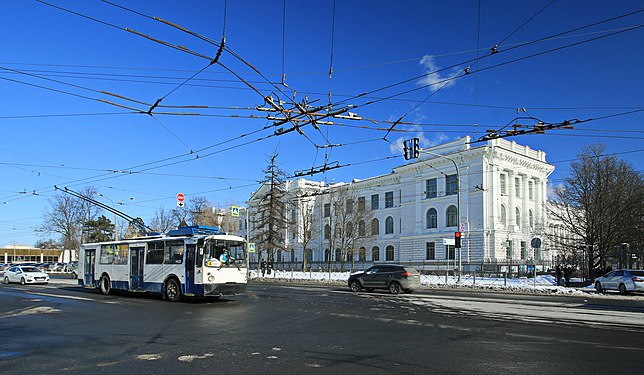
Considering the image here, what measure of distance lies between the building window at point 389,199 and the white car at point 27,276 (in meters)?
51.0

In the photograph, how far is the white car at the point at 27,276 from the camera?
116 ft

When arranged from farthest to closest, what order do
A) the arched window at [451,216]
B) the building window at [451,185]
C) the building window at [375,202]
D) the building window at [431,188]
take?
the building window at [375,202] → the building window at [431,188] → the arched window at [451,216] → the building window at [451,185]

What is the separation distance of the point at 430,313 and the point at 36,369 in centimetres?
1126

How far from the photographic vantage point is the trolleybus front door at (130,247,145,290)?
72.4 ft

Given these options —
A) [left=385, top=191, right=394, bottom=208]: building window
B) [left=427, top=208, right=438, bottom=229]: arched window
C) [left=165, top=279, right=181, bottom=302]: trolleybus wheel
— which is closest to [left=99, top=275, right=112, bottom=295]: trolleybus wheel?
[left=165, top=279, right=181, bottom=302]: trolleybus wheel

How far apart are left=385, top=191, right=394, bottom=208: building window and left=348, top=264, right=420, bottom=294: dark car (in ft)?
159

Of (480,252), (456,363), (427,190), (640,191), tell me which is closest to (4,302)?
(456,363)

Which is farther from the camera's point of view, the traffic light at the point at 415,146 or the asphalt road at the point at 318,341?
the traffic light at the point at 415,146

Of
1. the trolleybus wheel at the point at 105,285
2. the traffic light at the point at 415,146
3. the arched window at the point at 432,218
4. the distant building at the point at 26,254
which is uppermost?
the traffic light at the point at 415,146

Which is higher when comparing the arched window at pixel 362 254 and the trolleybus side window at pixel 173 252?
the trolleybus side window at pixel 173 252

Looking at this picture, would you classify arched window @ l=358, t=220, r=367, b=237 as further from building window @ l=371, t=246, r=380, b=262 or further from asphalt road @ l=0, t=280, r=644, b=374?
asphalt road @ l=0, t=280, r=644, b=374

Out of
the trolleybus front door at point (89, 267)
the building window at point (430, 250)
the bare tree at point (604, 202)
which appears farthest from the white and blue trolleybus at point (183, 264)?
the building window at point (430, 250)

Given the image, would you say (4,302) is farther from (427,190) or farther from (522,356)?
(427,190)

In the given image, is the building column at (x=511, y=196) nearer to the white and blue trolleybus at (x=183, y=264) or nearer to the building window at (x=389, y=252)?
the building window at (x=389, y=252)
